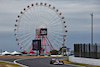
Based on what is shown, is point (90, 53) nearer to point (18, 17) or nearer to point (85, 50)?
point (85, 50)

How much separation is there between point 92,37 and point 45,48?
5713 centimetres

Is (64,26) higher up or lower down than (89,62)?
higher up

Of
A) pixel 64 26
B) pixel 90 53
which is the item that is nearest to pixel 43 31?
pixel 64 26

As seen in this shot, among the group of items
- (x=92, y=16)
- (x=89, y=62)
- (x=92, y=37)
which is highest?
(x=92, y=16)

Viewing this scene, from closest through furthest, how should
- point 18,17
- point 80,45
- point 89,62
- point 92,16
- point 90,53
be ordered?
point 89,62, point 90,53, point 80,45, point 92,16, point 18,17

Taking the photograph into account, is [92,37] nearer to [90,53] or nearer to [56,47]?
[90,53]

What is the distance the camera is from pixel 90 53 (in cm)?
4416

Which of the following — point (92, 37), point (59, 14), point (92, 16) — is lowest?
point (92, 37)

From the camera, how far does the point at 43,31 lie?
363ft

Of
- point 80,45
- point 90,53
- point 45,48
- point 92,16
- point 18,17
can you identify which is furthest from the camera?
point 45,48

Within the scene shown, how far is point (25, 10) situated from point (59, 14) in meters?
13.0

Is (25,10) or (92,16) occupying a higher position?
(25,10)

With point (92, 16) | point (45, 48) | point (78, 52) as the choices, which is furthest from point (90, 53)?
point (45, 48)

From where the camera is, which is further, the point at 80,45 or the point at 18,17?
the point at 18,17
